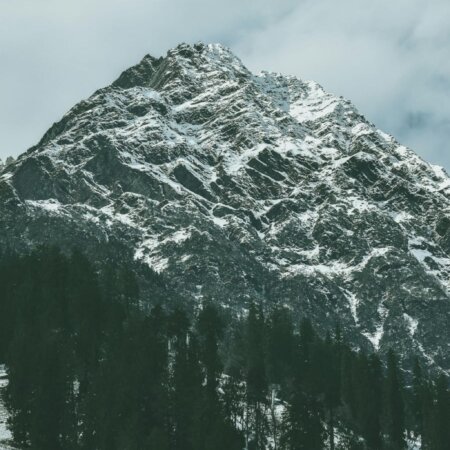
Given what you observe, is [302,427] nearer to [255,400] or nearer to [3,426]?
[255,400]

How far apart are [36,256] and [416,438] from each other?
70.7 m

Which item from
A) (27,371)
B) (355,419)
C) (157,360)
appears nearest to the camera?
(27,371)

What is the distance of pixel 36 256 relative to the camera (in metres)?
141

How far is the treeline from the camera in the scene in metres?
85.7

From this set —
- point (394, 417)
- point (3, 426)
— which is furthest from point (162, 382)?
point (394, 417)

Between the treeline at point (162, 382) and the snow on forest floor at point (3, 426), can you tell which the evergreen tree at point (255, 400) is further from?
the snow on forest floor at point (3, 426)

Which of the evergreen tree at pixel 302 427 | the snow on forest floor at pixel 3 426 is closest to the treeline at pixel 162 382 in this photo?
the evergreen tree at pixel 302 427

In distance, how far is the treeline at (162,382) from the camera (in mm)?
85688

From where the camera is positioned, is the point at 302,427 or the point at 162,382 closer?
the point at 162,382

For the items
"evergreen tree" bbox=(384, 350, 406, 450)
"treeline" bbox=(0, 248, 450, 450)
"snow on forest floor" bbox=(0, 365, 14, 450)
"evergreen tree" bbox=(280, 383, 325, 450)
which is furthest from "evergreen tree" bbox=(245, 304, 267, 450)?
"snow on forest floor" bbox=(0, 365, 14, 450)

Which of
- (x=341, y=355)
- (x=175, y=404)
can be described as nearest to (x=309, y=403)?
(x=175, y=404)

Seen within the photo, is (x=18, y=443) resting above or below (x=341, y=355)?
below

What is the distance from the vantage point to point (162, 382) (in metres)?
95.8

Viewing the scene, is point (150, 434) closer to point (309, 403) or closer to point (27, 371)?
point (27, 371)
